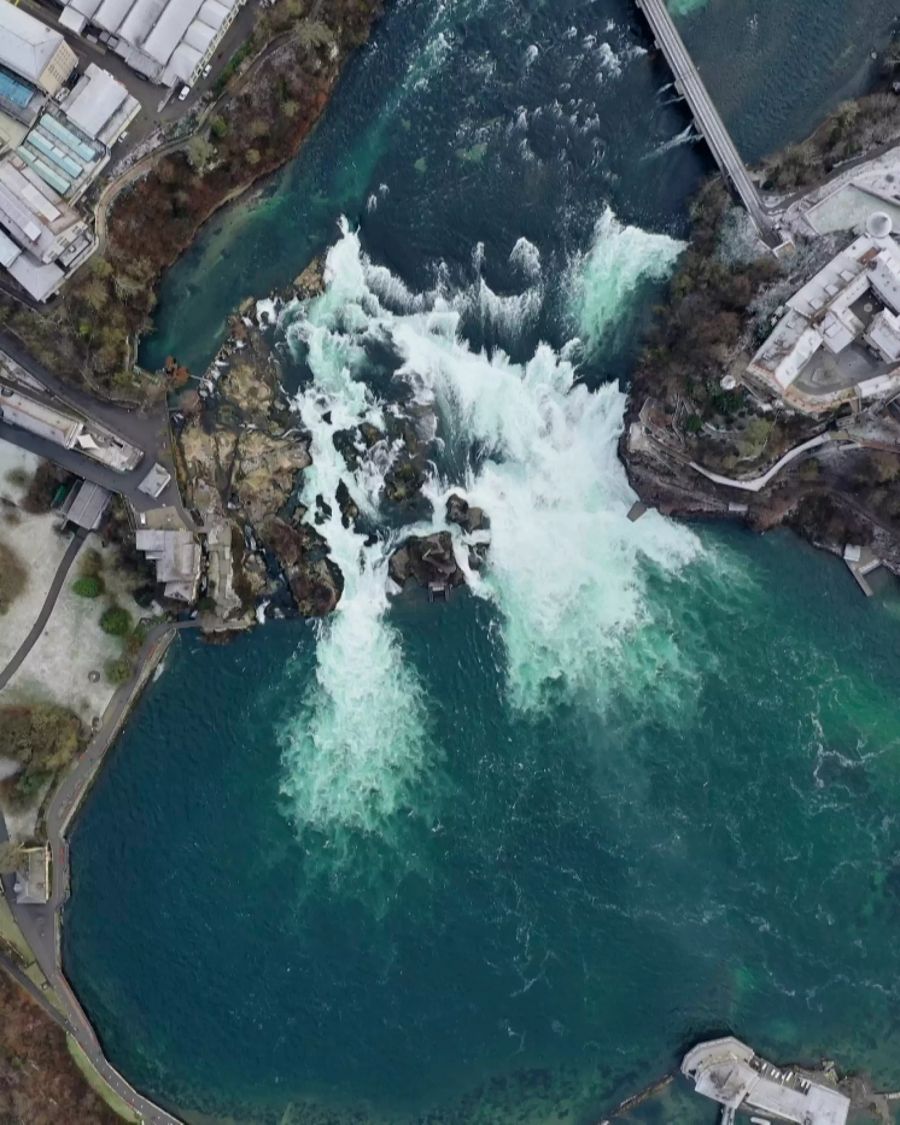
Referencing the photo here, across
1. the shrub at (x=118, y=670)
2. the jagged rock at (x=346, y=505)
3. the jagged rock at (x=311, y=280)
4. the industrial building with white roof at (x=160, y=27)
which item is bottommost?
the shrub at (x=118, y=670)

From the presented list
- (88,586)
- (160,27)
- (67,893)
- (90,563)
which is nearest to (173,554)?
(90,563)

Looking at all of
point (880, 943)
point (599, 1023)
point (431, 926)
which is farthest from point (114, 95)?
point (880, 943)

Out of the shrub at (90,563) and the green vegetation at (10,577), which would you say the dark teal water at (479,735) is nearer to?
the shrub at (90,563)

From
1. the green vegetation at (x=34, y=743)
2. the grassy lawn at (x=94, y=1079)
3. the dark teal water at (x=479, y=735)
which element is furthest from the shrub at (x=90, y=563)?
the grassy lawn at (x=94, y=1079)

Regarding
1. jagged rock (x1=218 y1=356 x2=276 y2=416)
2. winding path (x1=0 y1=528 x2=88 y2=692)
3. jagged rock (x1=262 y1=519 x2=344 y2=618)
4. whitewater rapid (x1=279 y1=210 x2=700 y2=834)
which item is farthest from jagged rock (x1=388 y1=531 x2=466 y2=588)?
winding path (x1=0 y1=528 x2=88 y2=692)

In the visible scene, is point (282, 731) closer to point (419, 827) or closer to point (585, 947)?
point (419, 827)

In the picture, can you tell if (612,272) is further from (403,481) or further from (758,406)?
(403,481)
